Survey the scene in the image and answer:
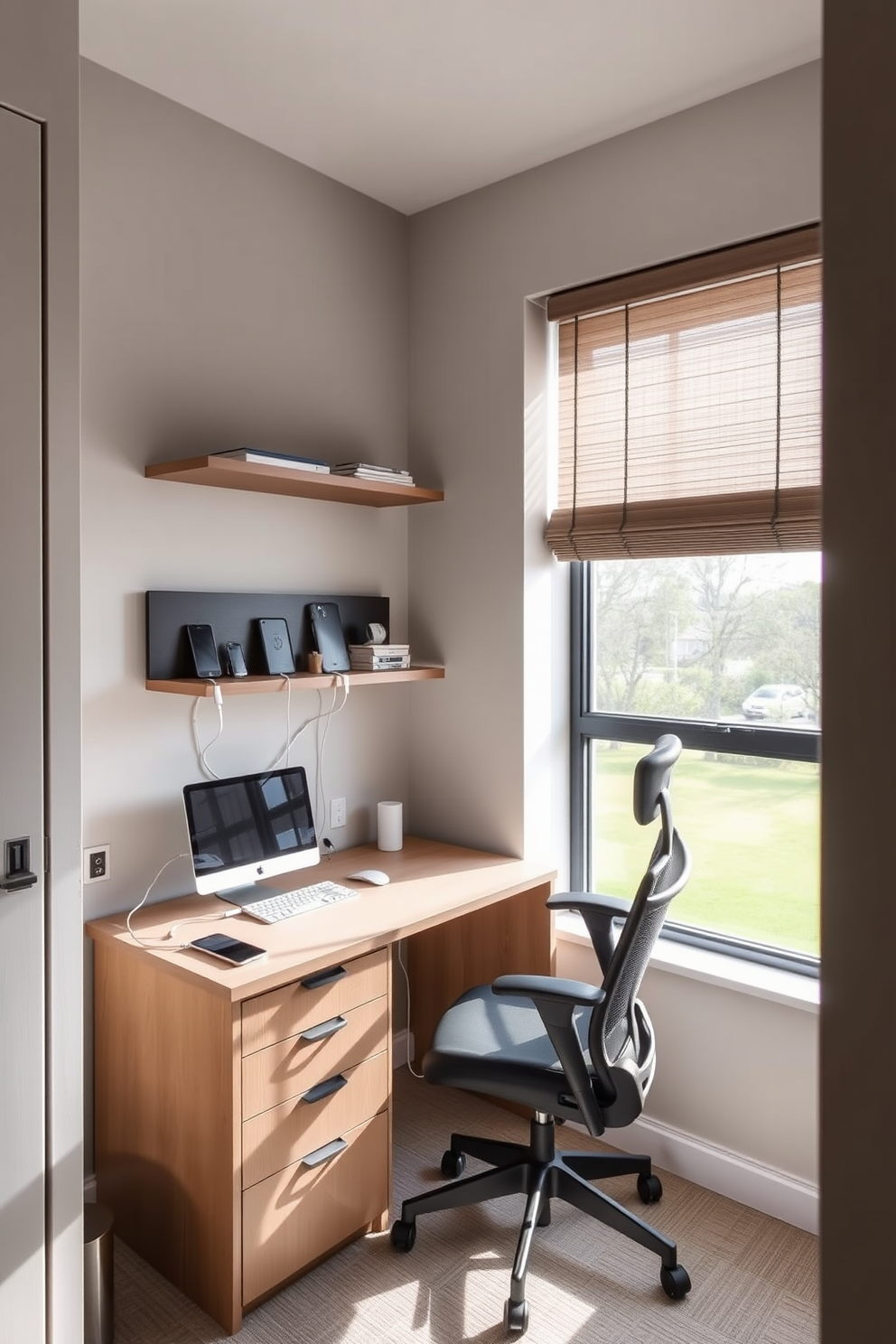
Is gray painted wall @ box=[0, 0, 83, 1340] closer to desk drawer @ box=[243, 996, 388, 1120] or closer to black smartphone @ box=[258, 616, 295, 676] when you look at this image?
desk drawer @ box=[243, 996, 388, 1120]

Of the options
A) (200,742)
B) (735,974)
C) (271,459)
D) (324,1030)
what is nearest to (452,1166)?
(324,1030)

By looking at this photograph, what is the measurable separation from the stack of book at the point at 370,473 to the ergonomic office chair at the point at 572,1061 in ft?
3.97

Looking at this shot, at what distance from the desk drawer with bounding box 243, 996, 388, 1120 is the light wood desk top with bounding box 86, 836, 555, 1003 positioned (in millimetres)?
159

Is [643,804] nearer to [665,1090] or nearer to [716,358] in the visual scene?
[665,1090]

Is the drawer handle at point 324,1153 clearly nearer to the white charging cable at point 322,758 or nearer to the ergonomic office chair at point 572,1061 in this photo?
the ergonomic office chair at point 572,1061

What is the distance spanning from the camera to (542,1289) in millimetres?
1967

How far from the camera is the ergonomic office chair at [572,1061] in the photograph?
5.92ft

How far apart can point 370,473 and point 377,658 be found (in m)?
0.57

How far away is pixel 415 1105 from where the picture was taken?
2.72 m

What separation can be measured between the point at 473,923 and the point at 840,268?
9.01 ft

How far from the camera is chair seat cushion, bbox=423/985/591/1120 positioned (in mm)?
1905

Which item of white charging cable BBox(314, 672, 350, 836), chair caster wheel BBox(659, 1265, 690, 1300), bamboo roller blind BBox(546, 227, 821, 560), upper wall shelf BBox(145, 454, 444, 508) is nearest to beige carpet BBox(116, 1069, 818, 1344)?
chair caster wheel BBox(659, 1265, 690, 1300)

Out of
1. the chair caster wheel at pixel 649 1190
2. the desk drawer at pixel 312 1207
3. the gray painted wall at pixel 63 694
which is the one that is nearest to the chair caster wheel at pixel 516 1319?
the desk drawer at pixel 312 1207

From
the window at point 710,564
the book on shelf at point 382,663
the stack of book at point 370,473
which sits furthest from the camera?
the book on shelf at point 382,663
